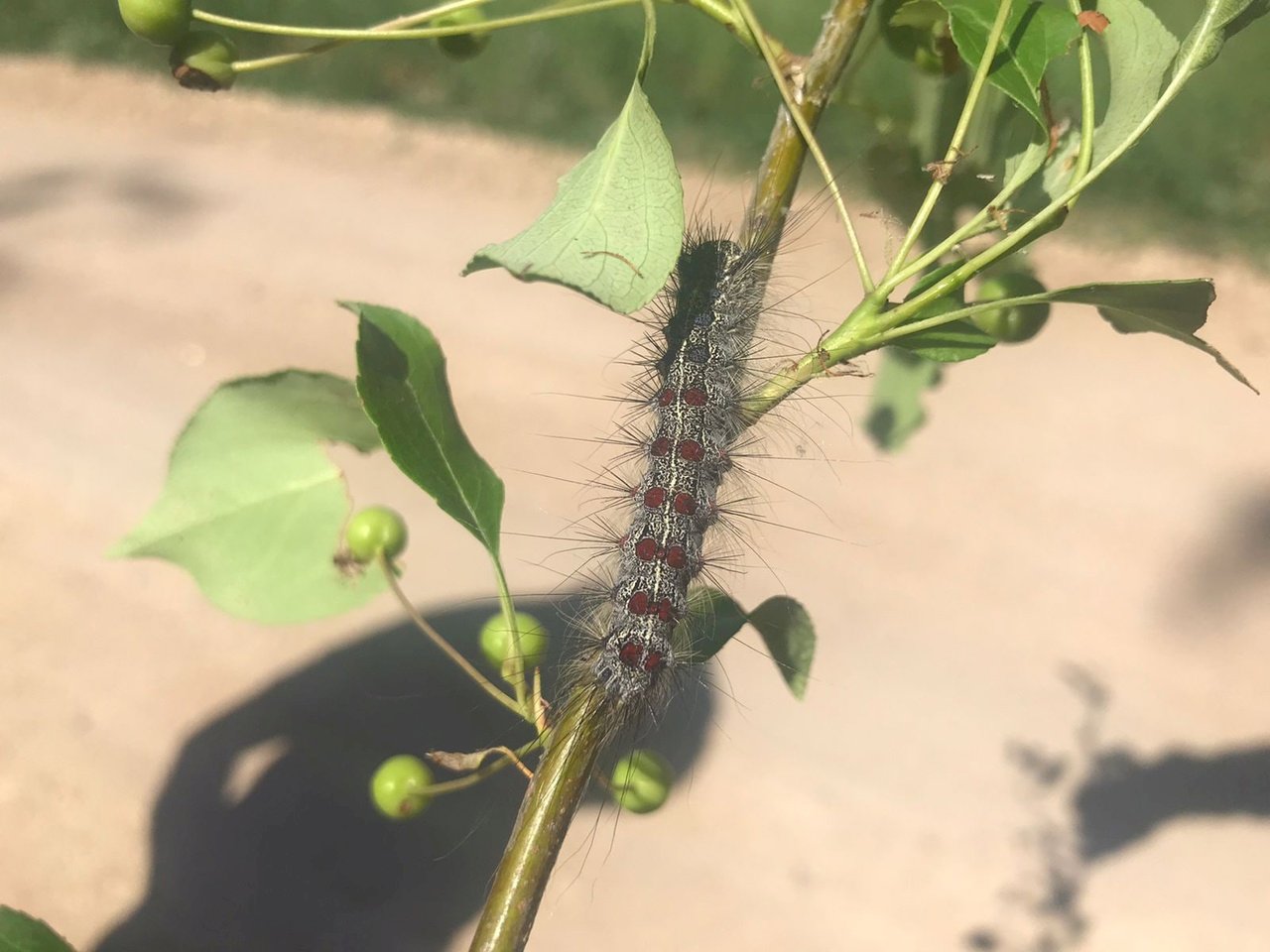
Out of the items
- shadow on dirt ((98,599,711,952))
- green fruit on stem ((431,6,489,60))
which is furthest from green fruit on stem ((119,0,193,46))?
shadow on dirt ((98,599,711,952))

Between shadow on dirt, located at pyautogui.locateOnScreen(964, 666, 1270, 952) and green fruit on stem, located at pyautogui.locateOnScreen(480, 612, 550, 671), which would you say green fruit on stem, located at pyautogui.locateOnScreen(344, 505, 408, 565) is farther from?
shadow on dirt, located at pyautogui.locateOnScreen(964, 666, 1270, 952)

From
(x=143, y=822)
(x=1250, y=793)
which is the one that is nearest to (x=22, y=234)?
(x=143, y=822)

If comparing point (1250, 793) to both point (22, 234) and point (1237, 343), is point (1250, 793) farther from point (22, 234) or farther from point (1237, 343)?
point (22, 234)

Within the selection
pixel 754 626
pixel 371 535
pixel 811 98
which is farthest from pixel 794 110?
pixel 371 535

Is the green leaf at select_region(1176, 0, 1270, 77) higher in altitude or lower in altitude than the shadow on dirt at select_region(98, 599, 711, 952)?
higher

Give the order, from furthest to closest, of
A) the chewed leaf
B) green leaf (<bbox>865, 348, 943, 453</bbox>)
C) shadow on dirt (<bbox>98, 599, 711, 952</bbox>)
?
1. shadow on dirt (<bbox>98, 599, 711, 952</bbox>)
2. green leaf (<bbox>865, 348, 943, 453</bbox>)
3. the chewed leaf

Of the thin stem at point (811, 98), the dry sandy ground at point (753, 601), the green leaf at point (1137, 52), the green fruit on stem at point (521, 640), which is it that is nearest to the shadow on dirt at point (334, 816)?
the dry sandy ground at point (753, 601)

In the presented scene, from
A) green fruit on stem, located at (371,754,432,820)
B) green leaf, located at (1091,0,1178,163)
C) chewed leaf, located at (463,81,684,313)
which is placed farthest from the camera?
green fruit on stem, located at (371,754,432,820)
